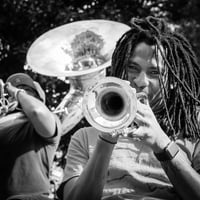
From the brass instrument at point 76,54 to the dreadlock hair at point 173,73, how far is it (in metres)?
2.47

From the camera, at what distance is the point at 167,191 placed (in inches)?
99.1

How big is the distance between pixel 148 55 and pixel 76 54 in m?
2.87

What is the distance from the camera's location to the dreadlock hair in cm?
271

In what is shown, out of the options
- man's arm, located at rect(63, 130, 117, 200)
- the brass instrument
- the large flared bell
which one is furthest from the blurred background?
man's arm, located at rect(63, 130, 117, 200)

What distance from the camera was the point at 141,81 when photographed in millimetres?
2654

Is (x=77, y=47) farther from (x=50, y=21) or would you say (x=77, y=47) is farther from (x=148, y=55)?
(x=148, y=55)

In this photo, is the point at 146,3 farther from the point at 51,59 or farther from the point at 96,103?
the point at 96,103

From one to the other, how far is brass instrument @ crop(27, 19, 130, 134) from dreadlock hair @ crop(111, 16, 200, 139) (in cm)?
247

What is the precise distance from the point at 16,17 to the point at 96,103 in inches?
215

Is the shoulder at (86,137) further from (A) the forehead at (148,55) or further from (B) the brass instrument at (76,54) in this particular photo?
(B) the brass instrument at (76,54)

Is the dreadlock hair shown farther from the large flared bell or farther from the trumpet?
the large flared bell

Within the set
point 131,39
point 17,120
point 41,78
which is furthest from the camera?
point 41,78

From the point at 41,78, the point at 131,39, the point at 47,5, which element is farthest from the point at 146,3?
the point at 131,39

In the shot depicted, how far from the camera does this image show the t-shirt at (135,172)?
2498mm
